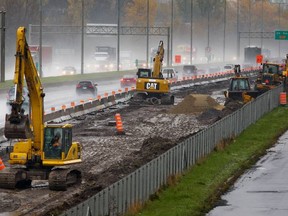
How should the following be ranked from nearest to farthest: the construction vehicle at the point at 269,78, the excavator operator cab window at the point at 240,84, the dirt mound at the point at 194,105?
the dirt mound at the point at 194,105 < the excavator operator cab window at the point at 240,84 < the construction vehicle at the point at 269,78

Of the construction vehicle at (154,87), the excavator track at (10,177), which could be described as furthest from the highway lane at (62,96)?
the excavator track at (10,177)

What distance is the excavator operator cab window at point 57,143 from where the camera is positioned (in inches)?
1428

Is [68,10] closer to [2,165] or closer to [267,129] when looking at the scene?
[267,129]

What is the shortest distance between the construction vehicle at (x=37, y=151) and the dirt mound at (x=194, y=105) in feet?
115

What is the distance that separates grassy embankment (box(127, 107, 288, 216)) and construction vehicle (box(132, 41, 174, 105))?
16.5m

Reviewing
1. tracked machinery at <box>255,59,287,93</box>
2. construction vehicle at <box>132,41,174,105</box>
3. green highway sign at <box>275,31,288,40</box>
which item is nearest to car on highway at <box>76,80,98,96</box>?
construction vehicle at <box>132,41,174,105</box>

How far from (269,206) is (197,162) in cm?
925

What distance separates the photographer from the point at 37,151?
120ft

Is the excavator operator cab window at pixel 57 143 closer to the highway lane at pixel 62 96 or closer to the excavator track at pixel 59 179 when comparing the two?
the excavator track at pixel 59 179

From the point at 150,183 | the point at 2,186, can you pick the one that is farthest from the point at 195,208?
the point at 2,186

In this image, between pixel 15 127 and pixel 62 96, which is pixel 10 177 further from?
pixel 62 96

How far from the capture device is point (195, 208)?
33219 millimetres

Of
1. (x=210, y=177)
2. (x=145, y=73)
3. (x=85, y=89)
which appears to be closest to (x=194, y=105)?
(x=145, y=73)

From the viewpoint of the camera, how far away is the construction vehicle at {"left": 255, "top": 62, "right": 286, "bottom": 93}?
86.3m
